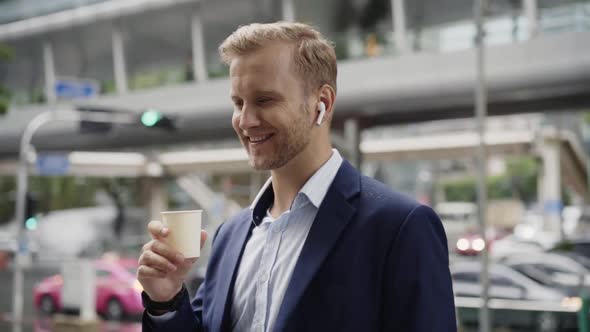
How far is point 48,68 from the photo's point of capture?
2783 centimetres

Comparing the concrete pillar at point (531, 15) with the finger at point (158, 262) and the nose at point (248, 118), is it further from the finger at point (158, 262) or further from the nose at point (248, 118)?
the finger at point (158, 262)

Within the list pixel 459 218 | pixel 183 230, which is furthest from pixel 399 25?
pixel 459 218

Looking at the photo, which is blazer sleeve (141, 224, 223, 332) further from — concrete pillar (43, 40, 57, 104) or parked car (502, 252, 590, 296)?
concrete pillar (43, 40, 57, 104)

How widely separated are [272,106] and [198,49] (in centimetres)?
2218

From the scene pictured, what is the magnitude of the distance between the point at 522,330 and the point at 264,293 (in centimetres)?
856

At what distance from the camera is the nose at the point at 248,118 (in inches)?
72.9

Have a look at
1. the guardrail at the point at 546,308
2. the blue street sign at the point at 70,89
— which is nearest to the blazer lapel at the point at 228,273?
the guardrail at the point at 546,308

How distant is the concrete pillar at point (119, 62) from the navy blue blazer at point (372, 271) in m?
24.6

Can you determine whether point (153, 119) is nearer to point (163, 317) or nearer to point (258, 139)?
point (163, 317)

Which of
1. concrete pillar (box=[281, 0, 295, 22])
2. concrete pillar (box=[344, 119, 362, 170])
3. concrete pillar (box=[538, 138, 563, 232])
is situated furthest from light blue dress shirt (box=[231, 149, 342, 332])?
concrete pillar (box=[538, 138, 563, 232])

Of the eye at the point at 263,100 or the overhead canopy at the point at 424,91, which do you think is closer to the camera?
the eye at the point at 263,100

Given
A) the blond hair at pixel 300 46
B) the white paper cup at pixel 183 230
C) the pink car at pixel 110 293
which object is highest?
the blond hair at pixel 300 46

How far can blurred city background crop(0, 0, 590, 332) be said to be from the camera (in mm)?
A: 14133

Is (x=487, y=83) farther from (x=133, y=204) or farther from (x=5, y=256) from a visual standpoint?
(x=133, y=204)
